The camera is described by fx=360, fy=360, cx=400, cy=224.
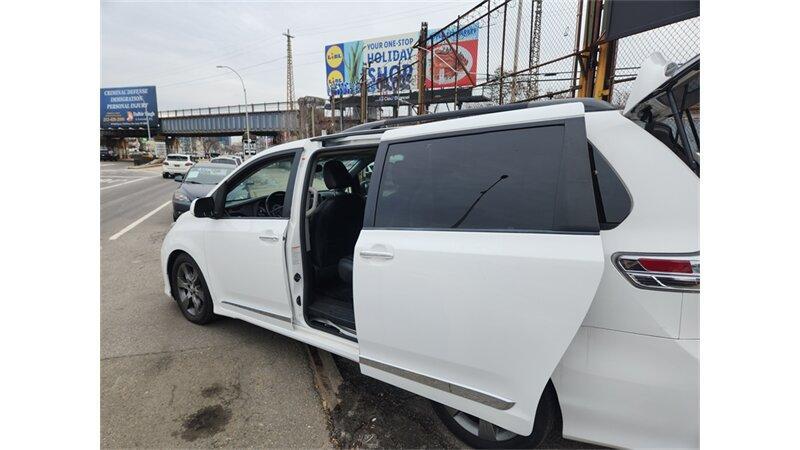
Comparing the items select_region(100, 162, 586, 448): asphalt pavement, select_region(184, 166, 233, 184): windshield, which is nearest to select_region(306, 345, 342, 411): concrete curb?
select_region(100, 162, 586, 448): asphalt pavement

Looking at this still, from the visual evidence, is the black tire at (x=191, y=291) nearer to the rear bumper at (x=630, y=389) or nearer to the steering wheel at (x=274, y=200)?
the steering wheel at (x=274, y=200)

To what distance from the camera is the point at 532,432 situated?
189 cm

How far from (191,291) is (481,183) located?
10.5 feet

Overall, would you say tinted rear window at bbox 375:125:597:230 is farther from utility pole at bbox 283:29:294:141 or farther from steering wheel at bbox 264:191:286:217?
utility pole at bbox 283:29:294:141

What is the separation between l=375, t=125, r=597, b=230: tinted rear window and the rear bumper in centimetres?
56

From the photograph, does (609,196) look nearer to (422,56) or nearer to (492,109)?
(492,109)

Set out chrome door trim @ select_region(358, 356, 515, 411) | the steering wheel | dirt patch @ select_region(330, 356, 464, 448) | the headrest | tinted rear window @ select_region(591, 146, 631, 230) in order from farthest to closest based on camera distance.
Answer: the steering wheel
the headrest
dirt patch @ select_region(330, 356, 464, 448)
chrome door trim @ select_region(358, 356, 515, 411)
tinted rear window @ select_region(591, 146, 631, 230)

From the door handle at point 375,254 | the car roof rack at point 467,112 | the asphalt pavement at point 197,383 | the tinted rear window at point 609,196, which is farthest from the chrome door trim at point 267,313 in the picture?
the tinted rear window at point 609,196

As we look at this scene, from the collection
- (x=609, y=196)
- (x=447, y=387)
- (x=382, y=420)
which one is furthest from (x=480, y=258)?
(x=382, y=420)

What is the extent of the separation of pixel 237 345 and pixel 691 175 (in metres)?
3.44

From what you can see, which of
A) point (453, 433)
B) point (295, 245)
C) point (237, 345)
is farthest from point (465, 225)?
point (237, 345)

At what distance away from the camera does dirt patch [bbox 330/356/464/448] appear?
7.10 ft

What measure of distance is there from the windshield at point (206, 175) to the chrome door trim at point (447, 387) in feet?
26.4

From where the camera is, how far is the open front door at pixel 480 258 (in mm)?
1568
